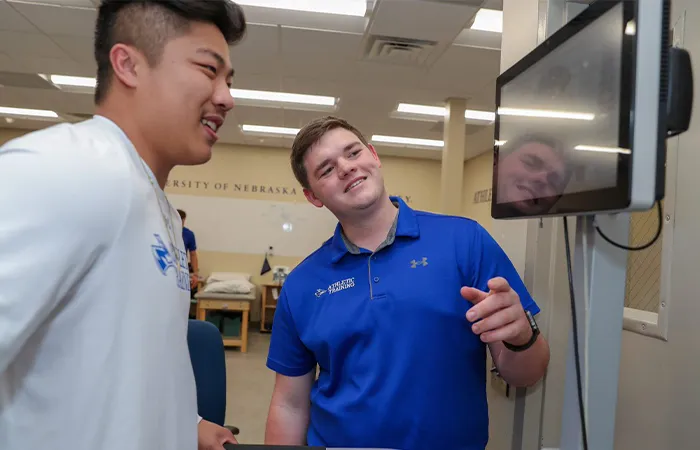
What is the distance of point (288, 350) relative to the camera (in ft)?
4.33

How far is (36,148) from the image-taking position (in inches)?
22.2

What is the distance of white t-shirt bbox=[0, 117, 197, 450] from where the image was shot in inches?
21.0

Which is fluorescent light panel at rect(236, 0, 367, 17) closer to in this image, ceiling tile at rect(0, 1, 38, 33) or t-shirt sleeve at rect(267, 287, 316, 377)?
ceiling tile at rect(0, 1, 38, 33)

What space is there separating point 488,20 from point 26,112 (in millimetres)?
5741

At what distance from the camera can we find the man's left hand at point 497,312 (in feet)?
2.83

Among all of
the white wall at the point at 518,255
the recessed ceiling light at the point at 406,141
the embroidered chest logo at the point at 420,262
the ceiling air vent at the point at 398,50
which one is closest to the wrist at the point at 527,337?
the embroidered chest logo at the point at 420,262

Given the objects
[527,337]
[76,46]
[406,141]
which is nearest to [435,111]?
[406,141]

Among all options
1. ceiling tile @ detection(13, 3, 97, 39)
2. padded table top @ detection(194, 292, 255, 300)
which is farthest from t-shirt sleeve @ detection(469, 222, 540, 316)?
padded table top @ detection(194, 292, 255, 300)

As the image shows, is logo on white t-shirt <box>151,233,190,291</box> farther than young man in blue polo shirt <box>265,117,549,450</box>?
No

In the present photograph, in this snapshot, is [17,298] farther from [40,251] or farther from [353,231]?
[353,231]

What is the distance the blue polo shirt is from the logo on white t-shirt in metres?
0.49

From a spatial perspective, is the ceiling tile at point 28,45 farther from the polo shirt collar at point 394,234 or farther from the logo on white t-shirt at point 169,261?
the logo on white t-shirt at point 169,261

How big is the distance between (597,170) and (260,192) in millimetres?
6971

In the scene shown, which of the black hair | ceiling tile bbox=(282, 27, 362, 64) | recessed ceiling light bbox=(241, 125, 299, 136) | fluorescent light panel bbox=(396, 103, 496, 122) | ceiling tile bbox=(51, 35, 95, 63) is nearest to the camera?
the black hair
